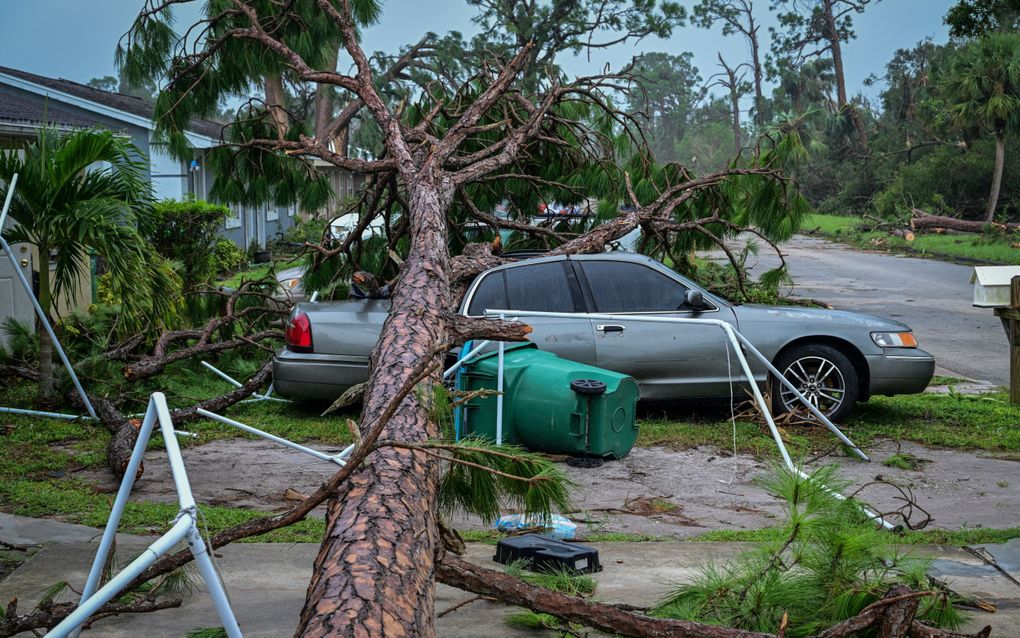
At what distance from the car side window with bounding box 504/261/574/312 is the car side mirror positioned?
960 mm

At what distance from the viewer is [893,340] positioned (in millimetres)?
8547

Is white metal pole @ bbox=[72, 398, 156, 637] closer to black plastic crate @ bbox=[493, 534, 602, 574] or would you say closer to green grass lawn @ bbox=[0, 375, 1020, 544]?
black plastic crate @ bbox=[493, 534, 602, 574]

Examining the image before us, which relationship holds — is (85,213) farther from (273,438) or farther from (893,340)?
(893,340)

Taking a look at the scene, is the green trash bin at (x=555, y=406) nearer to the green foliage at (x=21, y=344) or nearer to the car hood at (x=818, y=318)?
the car hood at (x=818, y=318)

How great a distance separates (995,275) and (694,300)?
339 centimetres

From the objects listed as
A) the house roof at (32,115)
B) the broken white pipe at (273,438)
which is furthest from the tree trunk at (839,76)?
the broken white pipe at (273,438)

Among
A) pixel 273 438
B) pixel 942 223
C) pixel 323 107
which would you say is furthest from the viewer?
pixel 323 107

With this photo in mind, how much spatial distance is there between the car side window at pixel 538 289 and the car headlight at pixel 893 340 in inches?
101

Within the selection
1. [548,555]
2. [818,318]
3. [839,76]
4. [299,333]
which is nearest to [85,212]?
[299,333]

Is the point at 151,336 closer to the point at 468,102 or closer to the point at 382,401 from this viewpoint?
the point at 468,102

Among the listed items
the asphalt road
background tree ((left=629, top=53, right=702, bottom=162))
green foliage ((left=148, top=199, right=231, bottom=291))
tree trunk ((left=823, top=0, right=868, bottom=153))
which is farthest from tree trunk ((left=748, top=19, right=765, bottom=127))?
green foliage ((left=148, top=199, right=231, bottom=291))

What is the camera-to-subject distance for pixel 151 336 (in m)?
10.1

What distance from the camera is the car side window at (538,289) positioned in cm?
841

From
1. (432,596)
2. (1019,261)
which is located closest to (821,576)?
(432,596)
